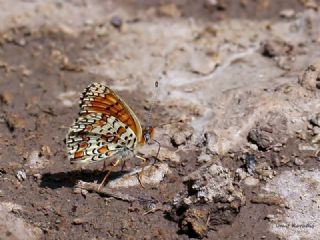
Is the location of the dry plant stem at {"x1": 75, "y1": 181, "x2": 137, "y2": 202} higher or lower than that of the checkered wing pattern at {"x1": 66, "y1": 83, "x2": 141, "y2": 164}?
lower

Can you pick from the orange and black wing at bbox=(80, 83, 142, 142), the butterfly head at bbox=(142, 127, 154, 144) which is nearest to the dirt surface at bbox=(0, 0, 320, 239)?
the butterfly head at bbox=(142, 127, 154, 144)

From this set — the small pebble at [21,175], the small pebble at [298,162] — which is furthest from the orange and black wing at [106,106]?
the small pebble at [298,162]

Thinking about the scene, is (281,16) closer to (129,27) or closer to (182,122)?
(129,27)

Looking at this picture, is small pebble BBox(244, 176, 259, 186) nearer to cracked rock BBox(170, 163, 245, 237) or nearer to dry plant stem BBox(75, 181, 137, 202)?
cracked rock BBox(170, 163, 245, 237)

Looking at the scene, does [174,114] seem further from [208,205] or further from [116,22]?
[116,22]

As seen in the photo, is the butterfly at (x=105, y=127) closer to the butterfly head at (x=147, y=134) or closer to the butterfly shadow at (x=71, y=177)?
the butterfly head at (x=147, y=134)
